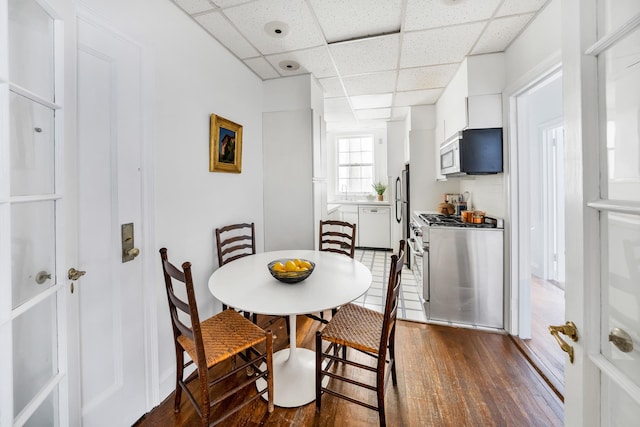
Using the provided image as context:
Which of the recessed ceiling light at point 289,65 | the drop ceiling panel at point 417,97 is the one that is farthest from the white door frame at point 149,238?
the drop ceiling panel at point 417,97

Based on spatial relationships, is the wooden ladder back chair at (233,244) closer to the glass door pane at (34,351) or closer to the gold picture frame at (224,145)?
the gold picture frame at (224,145)

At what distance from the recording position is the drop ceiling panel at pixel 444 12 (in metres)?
1.77

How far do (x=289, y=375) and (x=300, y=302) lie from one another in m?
0.75

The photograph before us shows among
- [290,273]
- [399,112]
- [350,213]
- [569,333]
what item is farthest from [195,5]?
[350,213]

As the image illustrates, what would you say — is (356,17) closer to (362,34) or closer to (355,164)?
(362,34)

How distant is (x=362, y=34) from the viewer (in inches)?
86.1

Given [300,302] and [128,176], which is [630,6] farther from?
[128,176]

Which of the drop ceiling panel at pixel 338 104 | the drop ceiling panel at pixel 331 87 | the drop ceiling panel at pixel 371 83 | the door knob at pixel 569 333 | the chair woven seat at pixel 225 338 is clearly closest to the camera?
the door knob at pixel 569 333

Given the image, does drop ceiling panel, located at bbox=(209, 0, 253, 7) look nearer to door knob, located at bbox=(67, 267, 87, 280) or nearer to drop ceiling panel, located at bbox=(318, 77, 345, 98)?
drop ceiling panel, located at bbox=(318, 77, 345, 98)

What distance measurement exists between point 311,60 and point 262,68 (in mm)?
543

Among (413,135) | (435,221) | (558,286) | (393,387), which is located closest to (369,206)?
(413,135)

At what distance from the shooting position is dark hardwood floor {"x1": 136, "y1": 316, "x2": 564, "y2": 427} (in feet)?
4.88

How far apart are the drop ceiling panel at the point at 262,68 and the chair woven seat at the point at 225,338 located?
2.32 m

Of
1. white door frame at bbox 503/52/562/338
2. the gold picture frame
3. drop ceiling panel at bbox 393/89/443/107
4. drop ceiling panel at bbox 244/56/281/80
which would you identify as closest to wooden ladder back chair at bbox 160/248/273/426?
the gold picture frame
